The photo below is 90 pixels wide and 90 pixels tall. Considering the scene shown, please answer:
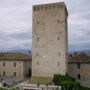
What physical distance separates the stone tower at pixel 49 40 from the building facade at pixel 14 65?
798 centimetres

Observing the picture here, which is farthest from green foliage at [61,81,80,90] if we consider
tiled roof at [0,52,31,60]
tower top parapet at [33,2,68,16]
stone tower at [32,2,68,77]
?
tiled roof at [0,52,31,60]

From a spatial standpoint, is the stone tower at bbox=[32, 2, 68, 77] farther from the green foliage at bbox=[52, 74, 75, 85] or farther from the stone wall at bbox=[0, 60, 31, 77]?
the stone wall at bbox=[0, 60, 31, 77]

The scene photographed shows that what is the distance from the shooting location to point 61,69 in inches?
1244

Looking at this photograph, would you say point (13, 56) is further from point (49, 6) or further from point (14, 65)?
point (49, 6)

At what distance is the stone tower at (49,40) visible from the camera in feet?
104

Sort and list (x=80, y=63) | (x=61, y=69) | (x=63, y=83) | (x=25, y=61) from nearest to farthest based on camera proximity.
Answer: (x=63, y=83) < (x=61, y=69) < (x=80, y=63) < (x=25, y=61)

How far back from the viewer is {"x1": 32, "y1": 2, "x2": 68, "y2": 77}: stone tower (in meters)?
31.8

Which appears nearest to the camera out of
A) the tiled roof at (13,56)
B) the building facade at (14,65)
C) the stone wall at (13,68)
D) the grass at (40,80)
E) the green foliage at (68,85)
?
the green foliage at (68,85)

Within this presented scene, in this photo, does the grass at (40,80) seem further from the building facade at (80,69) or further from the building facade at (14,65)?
the building facade at (14,65)

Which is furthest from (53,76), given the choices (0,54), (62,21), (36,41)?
(0,54)

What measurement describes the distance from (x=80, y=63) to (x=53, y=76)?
7626 millimetres

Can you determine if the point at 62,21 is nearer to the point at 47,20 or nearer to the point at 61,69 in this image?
the point at 47,20

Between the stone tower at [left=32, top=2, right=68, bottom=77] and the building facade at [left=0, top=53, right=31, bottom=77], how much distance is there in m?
7.98

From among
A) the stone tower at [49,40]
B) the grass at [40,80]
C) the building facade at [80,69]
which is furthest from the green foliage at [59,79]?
the building facade at [80,69]
